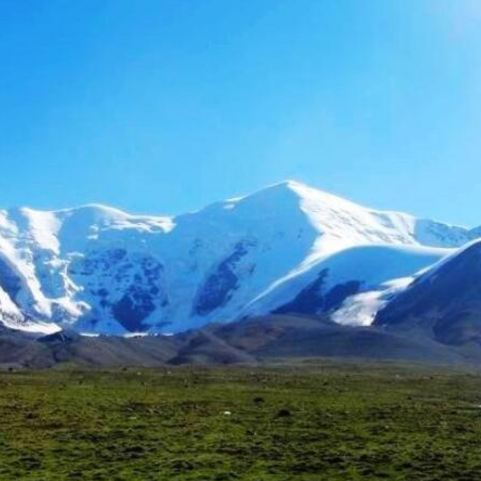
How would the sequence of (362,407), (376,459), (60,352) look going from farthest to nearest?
(60,352) < (362,407) < (376,459)

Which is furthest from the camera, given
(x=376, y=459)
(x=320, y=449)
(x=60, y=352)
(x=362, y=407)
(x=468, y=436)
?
(x=60, y=352)

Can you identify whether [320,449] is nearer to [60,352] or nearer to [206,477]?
[206,477]

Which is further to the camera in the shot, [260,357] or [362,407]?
[260,357]

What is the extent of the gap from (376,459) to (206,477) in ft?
20.6

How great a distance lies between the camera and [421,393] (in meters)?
62.8

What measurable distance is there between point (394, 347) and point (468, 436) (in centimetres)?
16753

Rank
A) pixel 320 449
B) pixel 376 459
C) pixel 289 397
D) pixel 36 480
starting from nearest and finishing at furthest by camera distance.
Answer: pixel 36 480 → pixel 376 459 → pixel 320 449 → pixel 289 397

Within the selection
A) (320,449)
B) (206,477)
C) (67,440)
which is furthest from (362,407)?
(206,477)

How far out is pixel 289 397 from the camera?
53.6m

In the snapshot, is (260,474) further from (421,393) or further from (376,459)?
(421,393)

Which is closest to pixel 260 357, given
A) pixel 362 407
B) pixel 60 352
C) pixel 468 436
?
pixel 60 352

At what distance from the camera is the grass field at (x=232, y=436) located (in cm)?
2697

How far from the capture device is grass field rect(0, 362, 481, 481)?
27.0 m

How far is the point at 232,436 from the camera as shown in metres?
33.9
